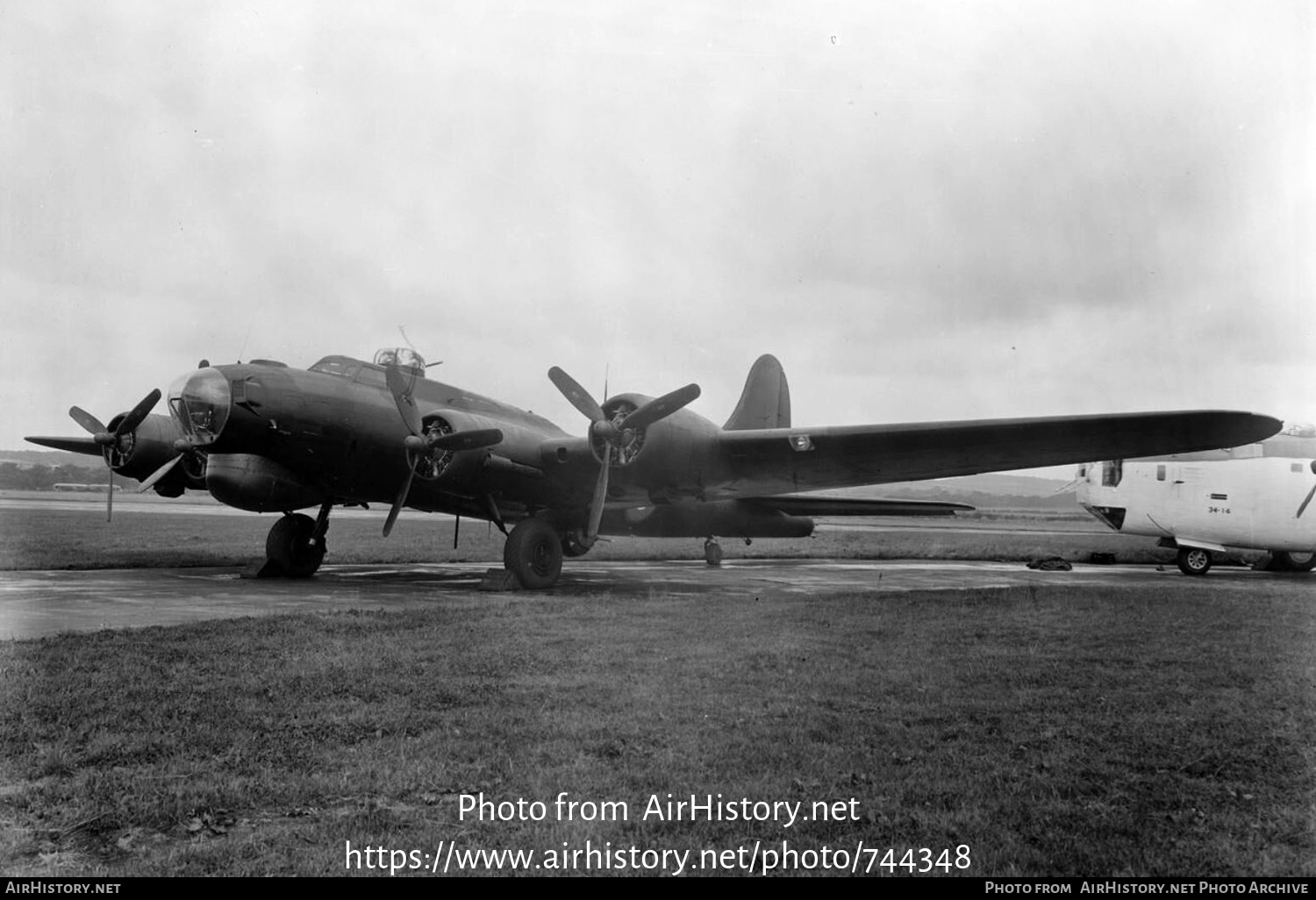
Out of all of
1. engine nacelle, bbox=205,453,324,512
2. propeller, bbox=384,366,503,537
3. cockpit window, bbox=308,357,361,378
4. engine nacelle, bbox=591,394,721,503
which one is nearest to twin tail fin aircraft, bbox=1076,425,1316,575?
engine nacelle, bbox=591,394,721,503

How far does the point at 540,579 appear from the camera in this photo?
14141 millimetres

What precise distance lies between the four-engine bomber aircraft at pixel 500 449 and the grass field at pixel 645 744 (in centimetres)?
419

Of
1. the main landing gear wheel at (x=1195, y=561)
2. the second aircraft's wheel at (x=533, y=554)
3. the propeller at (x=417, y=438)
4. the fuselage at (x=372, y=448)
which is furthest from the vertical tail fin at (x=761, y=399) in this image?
the main landing gear wheel at (x=1195, y=561)

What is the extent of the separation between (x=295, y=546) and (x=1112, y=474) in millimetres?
18208

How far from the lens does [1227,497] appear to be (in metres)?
20.1

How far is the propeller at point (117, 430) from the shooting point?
15664mm

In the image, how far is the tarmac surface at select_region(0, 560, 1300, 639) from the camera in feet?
32.7

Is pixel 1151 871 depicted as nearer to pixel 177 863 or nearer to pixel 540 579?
pixel 177 863

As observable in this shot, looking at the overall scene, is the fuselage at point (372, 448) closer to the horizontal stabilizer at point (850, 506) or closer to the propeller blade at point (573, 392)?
the propeller blade at point (573, 392)

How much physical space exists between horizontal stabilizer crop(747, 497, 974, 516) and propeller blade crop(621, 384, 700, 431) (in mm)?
7985

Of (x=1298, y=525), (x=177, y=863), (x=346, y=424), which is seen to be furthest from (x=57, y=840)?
(x=1298, y=525)

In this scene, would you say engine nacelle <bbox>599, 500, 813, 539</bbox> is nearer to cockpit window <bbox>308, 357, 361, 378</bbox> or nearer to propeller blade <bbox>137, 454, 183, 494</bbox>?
cockpit window <bbox>308, 357, 361, 378</bbox>

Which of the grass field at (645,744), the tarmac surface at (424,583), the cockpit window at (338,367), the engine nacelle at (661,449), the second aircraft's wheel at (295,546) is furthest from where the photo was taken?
the second aircraft's wheel at (295,546)

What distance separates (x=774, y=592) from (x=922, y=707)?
25.5ft
